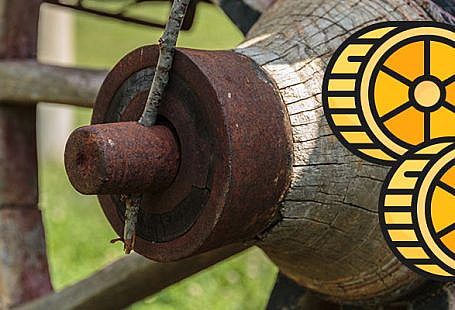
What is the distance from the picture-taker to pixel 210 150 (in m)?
1.01

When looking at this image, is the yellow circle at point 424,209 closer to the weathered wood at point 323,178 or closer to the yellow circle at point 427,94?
the yellow circle at point 427,94

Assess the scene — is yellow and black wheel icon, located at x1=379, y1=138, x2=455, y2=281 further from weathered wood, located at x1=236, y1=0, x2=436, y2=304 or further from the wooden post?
the wooden post

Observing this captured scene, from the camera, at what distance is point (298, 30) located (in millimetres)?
1204

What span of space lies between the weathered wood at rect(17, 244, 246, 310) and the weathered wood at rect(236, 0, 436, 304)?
231mm

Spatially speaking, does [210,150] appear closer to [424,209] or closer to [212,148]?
[212,148]

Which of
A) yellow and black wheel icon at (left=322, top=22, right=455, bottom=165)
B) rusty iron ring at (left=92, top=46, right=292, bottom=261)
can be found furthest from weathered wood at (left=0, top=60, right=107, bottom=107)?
yellow and black wheel icon at (left=322, top=22, right=455, bottom=165)

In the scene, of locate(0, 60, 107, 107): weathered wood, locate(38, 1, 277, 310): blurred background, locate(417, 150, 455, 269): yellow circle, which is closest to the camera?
locate(417, 150, 455, 269): yellow circle

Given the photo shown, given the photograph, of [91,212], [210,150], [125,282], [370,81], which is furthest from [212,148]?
[91,212]

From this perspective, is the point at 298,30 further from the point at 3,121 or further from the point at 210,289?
the point at 210,289

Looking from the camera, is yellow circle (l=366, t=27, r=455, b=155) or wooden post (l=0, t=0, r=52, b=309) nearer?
yellow circle (l=366, t=27, r=455, b=155)

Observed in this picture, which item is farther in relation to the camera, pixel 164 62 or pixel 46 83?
pixel 46 83

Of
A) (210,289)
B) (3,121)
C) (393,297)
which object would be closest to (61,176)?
(210,289)

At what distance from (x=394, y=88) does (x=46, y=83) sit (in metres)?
0.95

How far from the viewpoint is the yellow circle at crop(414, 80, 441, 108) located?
972 millimetres
